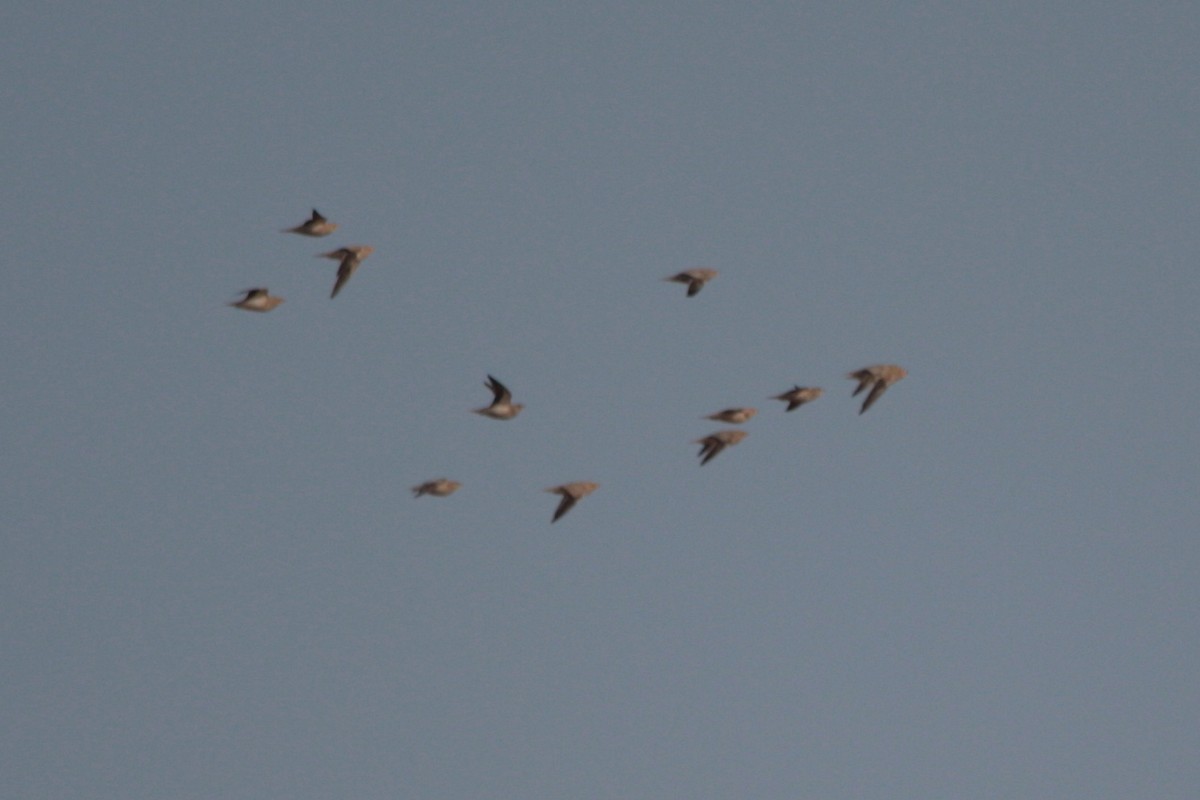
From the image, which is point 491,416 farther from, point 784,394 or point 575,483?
point 784,394

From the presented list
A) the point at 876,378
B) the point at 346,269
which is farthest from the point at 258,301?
the point at 876,378

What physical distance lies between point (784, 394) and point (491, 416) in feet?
34.6

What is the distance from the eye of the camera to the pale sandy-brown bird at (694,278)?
89.9 meters

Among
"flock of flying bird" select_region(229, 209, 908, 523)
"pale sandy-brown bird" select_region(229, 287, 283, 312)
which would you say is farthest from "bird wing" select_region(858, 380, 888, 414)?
"pale sandy-brown bird" select_region(229, 287, 283, 312)

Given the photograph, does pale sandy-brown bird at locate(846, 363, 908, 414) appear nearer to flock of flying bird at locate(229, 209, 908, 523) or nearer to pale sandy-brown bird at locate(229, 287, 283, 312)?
flock of flying bird at locate(229, 209, 908, 523)

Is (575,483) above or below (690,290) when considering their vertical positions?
below

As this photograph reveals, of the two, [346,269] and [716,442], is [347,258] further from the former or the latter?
[716,442]

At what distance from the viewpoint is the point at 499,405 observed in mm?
87188

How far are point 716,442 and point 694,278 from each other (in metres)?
6.17

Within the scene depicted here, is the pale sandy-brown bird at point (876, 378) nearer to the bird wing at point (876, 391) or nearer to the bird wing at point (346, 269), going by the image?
the bird wing at point (876, 391)

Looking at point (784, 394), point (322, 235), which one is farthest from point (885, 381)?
point (322, 235)

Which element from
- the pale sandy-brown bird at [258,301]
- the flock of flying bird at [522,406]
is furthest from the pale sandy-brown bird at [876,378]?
the pale sandy-brown bird at [258,301]

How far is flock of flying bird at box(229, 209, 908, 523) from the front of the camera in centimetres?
8719

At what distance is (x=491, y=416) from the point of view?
86.9 m
